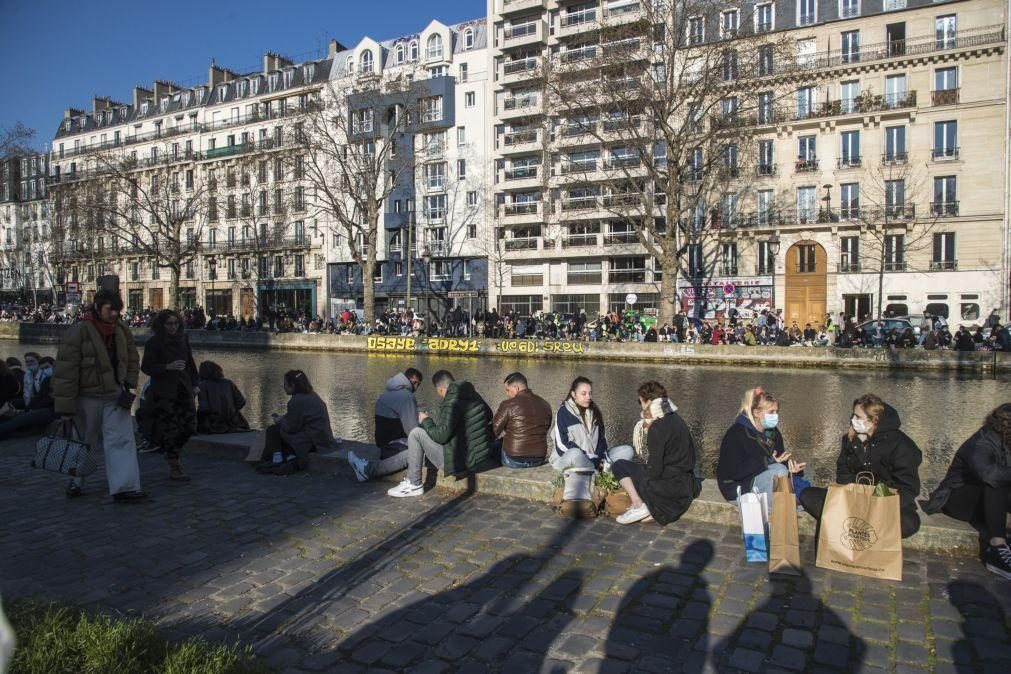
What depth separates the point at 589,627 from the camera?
3926mm

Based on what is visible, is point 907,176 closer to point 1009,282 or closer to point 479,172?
point 1009,282

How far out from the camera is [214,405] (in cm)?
915

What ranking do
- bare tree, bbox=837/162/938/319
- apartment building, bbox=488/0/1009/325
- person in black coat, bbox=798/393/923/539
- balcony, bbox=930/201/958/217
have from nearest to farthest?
person in black coat, bbox=798/393/923/539
apartment building, bbox=488/0/1009/325
balcony, bbox=930/201/958/217
bare tree, bbox=837/162/938/319

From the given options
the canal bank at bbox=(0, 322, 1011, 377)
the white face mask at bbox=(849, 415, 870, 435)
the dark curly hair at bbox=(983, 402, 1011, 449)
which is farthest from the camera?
the canal bank at bbox=(0, 322, 1011, 377)

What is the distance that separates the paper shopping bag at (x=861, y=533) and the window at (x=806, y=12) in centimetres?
4435

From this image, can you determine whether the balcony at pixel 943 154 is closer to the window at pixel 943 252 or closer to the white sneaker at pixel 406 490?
the window at pixel 943 252

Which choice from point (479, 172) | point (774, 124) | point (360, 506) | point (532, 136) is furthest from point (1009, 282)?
point (360, 506)

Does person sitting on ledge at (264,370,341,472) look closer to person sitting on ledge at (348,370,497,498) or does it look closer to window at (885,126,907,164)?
person sitting on ledge at (348,370,497,498)

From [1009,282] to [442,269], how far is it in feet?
118

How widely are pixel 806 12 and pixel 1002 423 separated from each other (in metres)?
44.1

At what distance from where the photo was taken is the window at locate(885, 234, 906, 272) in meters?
38.1

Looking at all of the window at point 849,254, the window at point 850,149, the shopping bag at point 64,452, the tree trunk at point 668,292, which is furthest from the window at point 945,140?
the shopping bag at point 64,452

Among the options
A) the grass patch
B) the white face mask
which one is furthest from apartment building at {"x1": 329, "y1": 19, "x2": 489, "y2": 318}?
the grass patch

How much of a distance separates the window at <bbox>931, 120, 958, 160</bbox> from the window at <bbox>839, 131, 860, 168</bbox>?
12.4 ft
